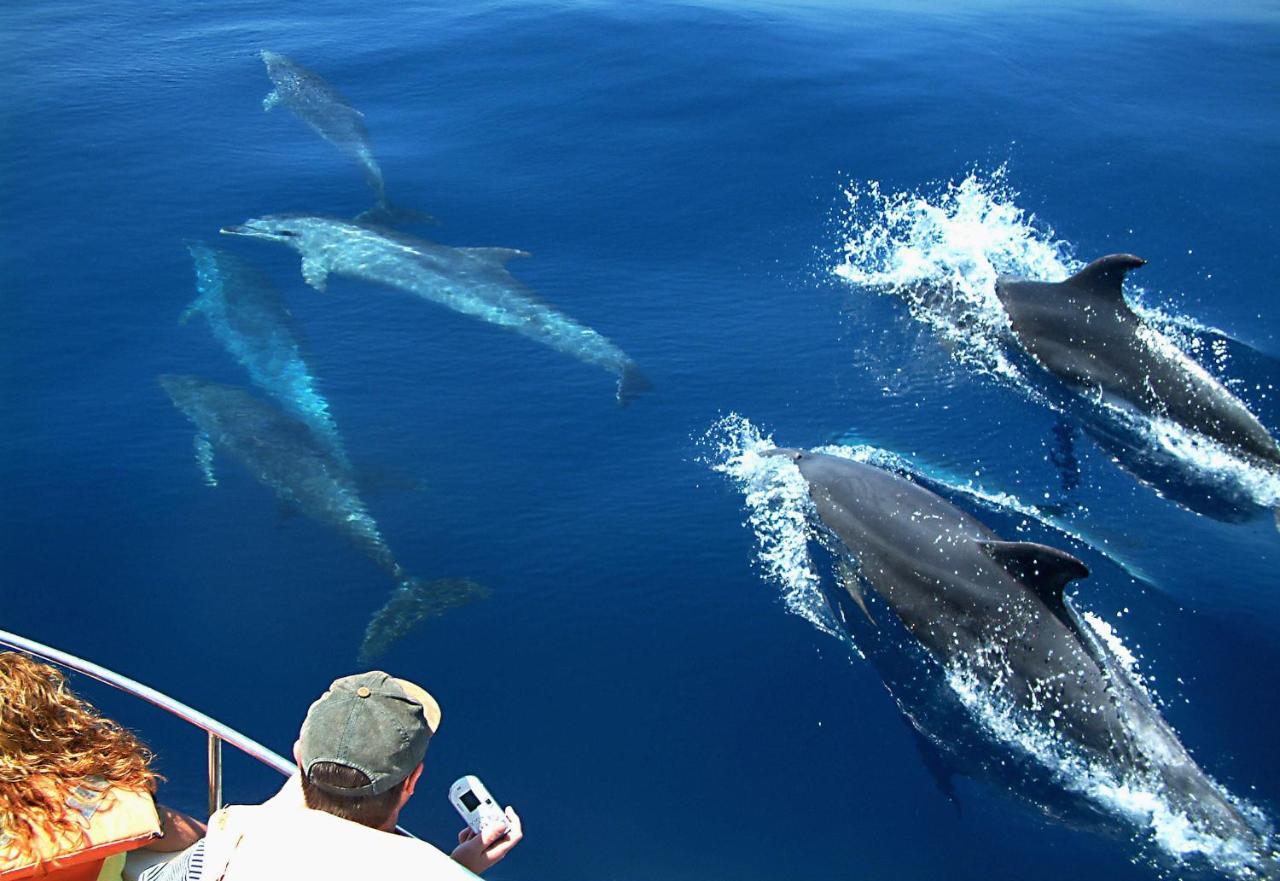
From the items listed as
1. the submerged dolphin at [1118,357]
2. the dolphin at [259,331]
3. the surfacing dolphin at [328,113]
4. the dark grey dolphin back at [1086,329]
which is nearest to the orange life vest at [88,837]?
the dolphin at [259,331]

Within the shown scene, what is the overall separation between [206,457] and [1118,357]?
11354 mm

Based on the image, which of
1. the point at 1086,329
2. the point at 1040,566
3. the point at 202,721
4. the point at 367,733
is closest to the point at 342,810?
the point at 367,733

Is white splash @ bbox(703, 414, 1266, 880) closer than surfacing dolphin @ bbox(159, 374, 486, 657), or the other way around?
white splash @ bbox(703, 414, 1266, 880)

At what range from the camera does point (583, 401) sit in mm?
13633

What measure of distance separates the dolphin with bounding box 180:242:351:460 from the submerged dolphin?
9334 millimetres

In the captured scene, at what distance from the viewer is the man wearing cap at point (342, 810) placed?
137 inches

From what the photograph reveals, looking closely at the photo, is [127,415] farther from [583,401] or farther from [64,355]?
[583,401]

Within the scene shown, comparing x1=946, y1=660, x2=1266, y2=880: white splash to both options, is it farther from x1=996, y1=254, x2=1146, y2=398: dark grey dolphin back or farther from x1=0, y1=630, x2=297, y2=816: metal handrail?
x1=0, y1=630, x2=297, y2=816: metal handrail

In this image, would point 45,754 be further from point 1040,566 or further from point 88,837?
point 1040,566

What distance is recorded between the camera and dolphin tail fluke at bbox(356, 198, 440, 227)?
17.9 metres

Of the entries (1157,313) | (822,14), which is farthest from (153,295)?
(822,14)

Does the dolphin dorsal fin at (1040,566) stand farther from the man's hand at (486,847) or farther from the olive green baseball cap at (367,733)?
the olive green baseball cap at (367,733)

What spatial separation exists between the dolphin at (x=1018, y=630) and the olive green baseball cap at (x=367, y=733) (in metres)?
6.49

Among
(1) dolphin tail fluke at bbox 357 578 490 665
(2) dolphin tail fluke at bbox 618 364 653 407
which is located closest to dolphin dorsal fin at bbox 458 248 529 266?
(2) dolphin tail fluke at bbox 618 364 653 407
